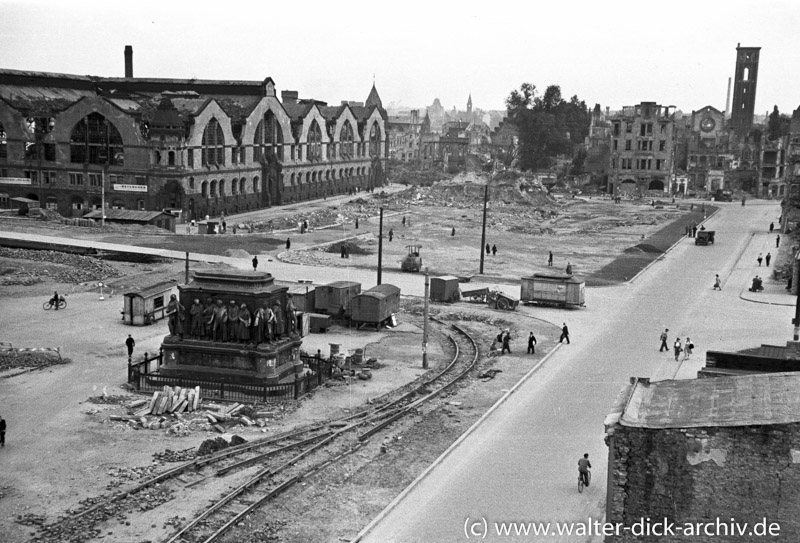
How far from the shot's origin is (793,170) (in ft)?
305

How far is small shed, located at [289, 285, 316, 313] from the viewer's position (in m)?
42.7

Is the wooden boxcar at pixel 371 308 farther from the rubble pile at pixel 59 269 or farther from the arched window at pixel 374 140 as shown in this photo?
the arched window at pixel 374 140

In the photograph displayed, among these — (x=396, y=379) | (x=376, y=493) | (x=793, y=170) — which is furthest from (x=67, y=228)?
(x=793, y=170)

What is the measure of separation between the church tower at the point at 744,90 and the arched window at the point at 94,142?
12102 cm

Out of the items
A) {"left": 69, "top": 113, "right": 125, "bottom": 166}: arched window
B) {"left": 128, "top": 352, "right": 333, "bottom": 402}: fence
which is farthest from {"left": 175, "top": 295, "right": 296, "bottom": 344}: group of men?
{"left": 69, "top": 113, "right": 125, "bottom": 166}: arched window

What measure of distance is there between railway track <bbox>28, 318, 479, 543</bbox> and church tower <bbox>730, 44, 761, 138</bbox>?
15158 centimetres

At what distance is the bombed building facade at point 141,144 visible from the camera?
270 feet

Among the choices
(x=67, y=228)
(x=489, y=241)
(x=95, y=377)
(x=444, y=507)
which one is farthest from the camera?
(x=489, y=241)

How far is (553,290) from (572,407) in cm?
1983

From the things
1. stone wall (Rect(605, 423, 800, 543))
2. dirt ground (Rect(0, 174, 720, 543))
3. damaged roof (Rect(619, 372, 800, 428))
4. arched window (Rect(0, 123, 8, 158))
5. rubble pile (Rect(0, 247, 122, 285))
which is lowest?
dirt ground (Rect(0, 174, 720, 543))

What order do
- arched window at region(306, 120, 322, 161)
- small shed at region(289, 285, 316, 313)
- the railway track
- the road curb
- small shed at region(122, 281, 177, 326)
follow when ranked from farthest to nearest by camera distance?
arched window at region(306, 120, 322, 161) → small shed at region(289, 285, 316, 313) → small shed at region(122, 281, 177, 326) → the road curb → the railway track

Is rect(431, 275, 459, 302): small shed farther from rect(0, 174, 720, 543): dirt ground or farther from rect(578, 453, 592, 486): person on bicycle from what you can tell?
rect(578, 453, 592, 486): person on bicycle

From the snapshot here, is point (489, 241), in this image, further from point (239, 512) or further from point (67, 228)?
point (239, 512)

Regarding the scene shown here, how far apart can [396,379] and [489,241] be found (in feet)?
155
